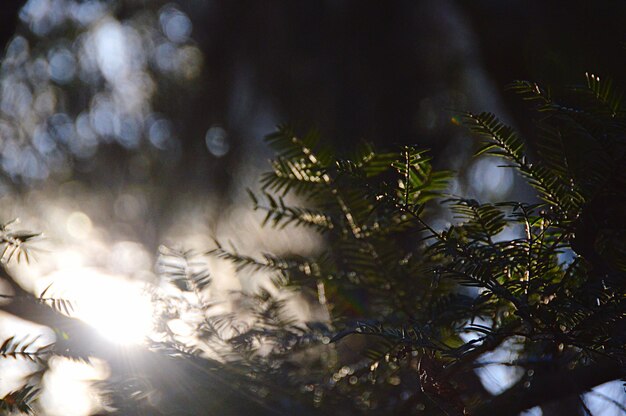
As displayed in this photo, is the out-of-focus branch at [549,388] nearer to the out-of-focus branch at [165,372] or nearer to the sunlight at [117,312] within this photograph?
the out-of-focus branch at [165,372]

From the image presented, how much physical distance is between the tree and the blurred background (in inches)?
18.8

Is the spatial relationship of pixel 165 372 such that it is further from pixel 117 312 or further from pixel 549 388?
pixel 549 388

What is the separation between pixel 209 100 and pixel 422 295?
1.25 metres

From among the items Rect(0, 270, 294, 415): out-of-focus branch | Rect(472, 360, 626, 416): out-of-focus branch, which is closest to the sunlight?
Rect(0, 270, 294, 415): out-of-focus branch

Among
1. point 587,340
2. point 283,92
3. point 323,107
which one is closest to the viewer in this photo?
point 587,340

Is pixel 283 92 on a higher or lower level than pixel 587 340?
higher

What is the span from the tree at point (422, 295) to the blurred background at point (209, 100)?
477 millimetres

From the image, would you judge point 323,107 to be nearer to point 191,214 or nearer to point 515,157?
point 191,214

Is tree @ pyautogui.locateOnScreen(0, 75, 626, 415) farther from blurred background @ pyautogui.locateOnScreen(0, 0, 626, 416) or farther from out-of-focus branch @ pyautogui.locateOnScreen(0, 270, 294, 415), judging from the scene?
blurred background @ pyautogui.locateOnScreen(0, 0, 626, 416)

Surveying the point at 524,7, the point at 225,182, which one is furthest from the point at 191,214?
the point at 524,7

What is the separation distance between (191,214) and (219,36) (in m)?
0.52

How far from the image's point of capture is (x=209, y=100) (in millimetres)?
1680

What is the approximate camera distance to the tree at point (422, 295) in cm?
37

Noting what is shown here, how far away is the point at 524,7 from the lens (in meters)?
1.23
